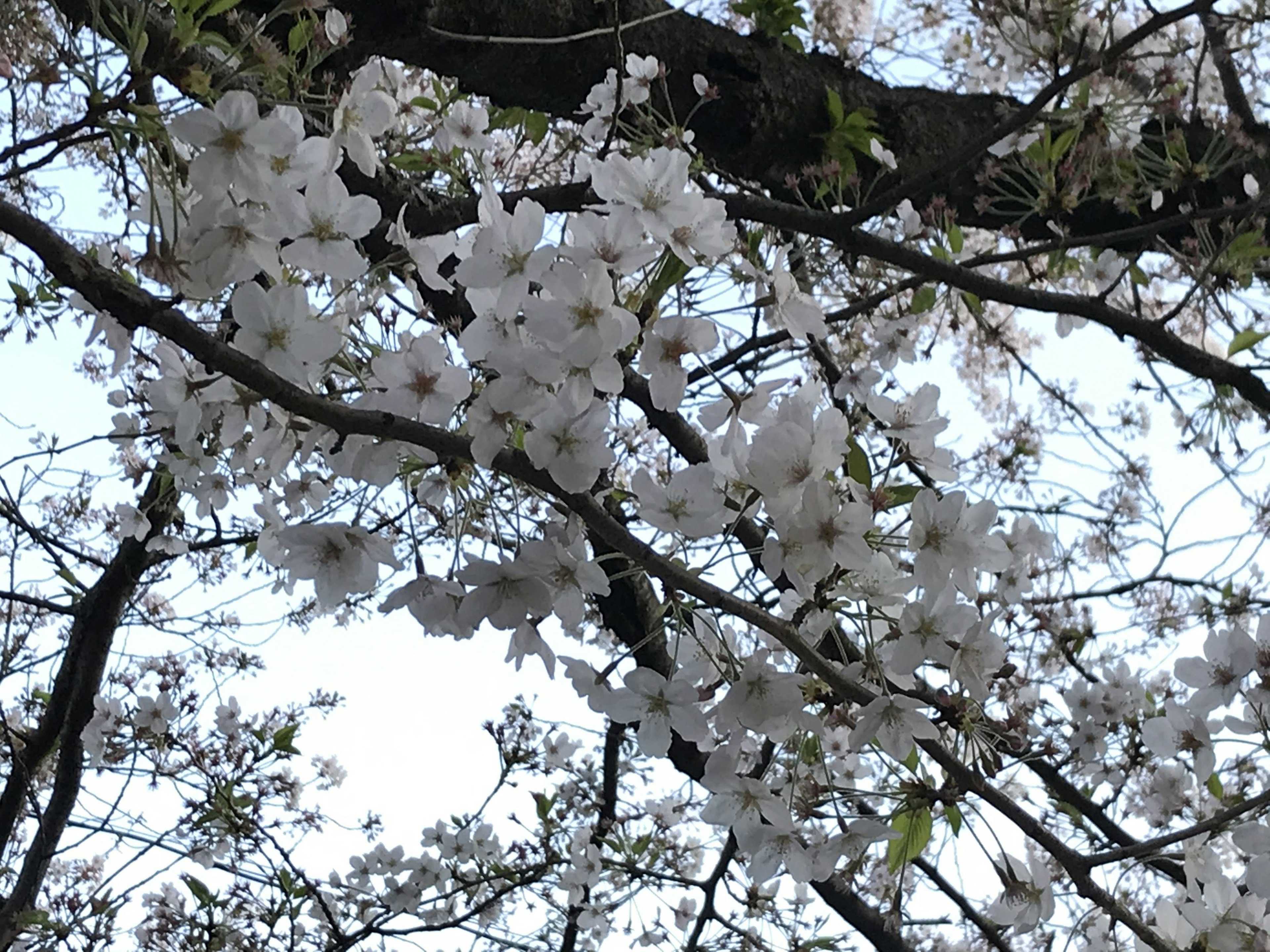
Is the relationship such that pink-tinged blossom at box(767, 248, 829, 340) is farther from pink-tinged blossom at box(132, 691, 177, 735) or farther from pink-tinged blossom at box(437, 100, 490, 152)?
pink-tinged blossom at box(132, 691, 177, 735)

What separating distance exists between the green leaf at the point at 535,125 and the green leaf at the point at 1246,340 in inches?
59.8

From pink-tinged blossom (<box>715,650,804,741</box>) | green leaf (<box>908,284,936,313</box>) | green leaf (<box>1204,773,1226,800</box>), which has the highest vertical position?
green leaf (<box>908,284,936,313</box>)

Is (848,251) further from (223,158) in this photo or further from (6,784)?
(6,784)

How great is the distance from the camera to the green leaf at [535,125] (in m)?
2.22

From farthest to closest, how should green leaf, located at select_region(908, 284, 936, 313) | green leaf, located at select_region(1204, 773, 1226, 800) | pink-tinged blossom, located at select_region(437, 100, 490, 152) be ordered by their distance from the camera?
green leaf, located at select_region(908, 284, 936, 313) < pink-tinged blossom, located at select_region(437, 100, 490, 152) < green leaf, located at select_region(1204, 773, 1226, 800)

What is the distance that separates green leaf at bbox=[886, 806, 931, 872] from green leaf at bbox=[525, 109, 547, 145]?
5.48 ft

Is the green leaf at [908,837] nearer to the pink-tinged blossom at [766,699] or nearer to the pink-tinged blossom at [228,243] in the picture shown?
the pink-tinged blossom at [766,699]

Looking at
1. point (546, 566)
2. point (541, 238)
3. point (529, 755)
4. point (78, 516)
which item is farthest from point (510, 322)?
point (78, 516)

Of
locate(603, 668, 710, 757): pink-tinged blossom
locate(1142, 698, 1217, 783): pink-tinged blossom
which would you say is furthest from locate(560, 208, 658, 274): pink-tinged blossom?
locate(1142, 698, 1217, 783): pink-tinged blossom

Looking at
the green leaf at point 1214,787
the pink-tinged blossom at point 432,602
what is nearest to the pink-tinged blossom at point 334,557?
the pink-tinged blossom at point 432,602

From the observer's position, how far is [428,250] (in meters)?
1.04

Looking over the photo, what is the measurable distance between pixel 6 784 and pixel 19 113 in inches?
75.9

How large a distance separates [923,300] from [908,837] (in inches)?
49.1

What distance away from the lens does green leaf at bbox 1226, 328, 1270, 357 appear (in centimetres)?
175
